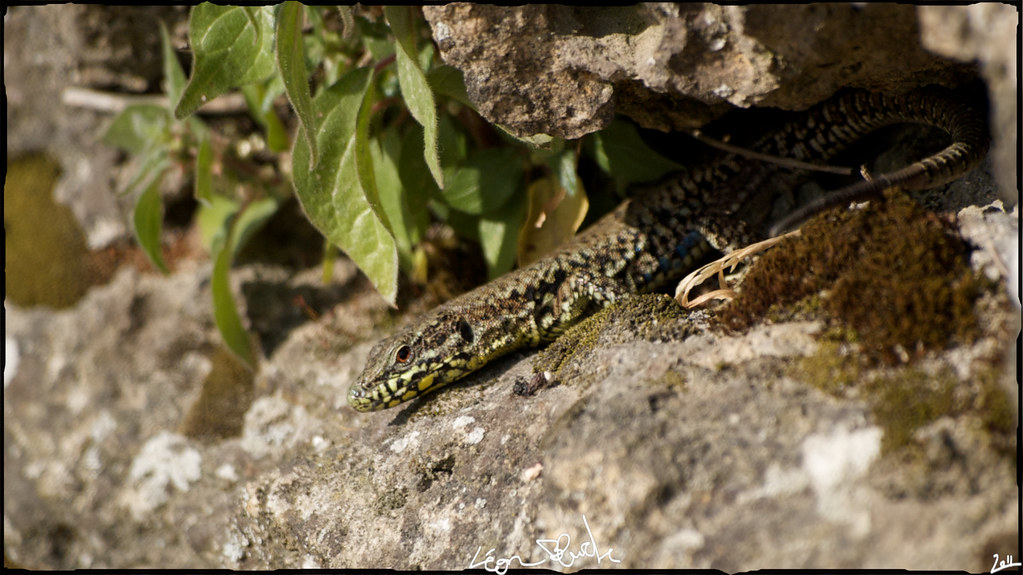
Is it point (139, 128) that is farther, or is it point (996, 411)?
point (139, 128)

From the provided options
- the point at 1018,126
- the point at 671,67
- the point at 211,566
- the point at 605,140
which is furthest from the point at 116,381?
the point at 1018,126

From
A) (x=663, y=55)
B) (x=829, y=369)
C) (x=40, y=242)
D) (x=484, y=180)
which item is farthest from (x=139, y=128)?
(x=829, y=369)

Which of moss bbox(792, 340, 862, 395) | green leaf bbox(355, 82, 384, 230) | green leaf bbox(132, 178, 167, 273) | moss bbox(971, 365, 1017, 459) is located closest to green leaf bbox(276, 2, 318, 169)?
green leaf bbox(355, 82, 384, 230)

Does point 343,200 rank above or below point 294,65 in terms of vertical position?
below

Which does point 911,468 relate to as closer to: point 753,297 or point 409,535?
point 753,297

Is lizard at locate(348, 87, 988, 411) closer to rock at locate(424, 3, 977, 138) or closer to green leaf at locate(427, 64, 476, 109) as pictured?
rock at locate(424, 3, 977, 138)

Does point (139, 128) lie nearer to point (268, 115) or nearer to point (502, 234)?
point (268, 115)

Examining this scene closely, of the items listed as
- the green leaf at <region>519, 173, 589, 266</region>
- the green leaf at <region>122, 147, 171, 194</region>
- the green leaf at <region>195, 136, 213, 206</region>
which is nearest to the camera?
the green leaf at <region>519, 173, 589, 266</region>
